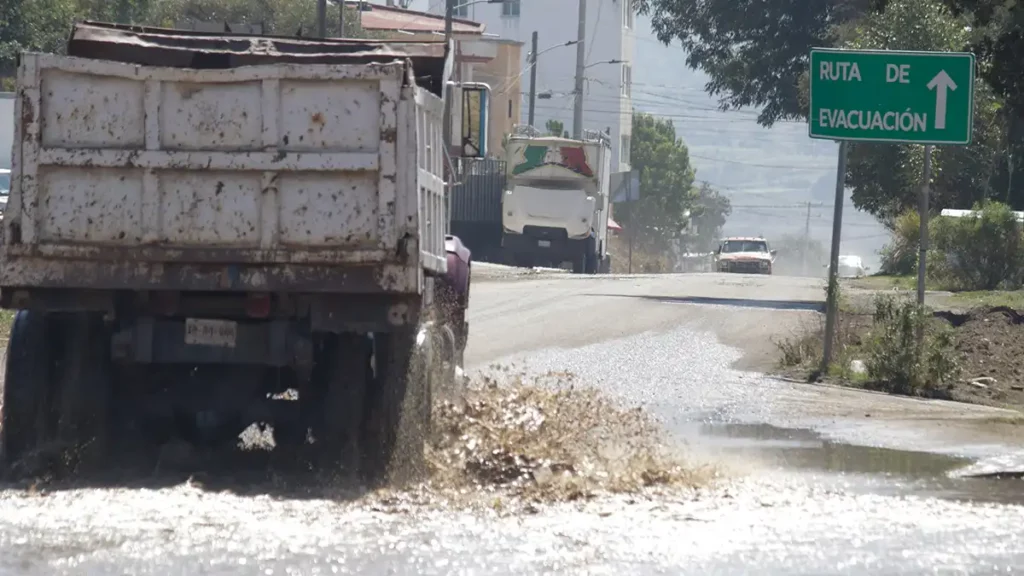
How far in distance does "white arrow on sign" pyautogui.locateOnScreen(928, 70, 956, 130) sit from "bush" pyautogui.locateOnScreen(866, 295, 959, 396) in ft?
5.71

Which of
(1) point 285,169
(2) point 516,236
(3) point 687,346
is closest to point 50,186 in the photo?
(1) point 285,169

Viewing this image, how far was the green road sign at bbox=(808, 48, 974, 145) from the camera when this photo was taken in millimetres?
15008

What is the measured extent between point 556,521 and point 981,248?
2540cm

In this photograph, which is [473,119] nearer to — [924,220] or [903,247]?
[924,220]

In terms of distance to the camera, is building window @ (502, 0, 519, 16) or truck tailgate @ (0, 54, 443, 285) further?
building window @ (502, 0, 519, 16)

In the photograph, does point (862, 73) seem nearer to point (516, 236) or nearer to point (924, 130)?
point (924, 130)

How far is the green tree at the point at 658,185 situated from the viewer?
10400 cm

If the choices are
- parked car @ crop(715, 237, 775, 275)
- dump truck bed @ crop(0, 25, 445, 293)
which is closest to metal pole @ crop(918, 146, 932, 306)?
dump truck bed @ crop(0, 25, 445, 293)

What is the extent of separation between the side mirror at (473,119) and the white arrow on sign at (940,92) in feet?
18.2

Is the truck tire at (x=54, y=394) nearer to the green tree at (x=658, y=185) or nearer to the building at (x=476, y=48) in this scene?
the building at (x=476, y=48)

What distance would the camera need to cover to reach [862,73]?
15281 millimetres

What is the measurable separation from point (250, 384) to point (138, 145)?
1545mm

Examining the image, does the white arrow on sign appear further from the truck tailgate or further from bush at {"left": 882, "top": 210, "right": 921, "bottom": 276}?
bush at {"left": 882, "top": 210, "right": 921, "bottom": 276}

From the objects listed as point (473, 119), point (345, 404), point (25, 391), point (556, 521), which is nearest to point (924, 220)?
point (473, 119)
